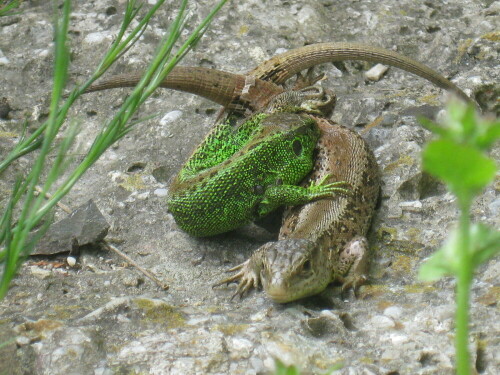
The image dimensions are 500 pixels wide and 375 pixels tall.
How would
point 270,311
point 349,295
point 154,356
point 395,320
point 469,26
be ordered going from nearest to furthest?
1. point 154,356
2. point 395,320
3. point 270,311
4. point 349,295
5. point 469,26

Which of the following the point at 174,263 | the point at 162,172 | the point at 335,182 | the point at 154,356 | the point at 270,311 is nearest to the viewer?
the point at 154,356

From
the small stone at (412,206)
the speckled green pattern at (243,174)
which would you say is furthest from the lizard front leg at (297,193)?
the small stone at (412,206)

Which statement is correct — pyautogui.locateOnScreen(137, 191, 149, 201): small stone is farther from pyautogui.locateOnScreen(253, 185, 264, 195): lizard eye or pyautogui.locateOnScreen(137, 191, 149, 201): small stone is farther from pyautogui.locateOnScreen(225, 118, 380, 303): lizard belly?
pyautogui.locateOnScreen(225, 118, 380, 303): lizard belly

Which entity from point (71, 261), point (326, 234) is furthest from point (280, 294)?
point (71, 261)

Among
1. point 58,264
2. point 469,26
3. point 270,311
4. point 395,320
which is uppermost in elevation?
point 469,26

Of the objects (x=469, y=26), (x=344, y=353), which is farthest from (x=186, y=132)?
(x=344, y=353)

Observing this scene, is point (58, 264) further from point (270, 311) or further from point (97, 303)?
point (270, 311)

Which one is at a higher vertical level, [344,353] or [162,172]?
[344,353]
